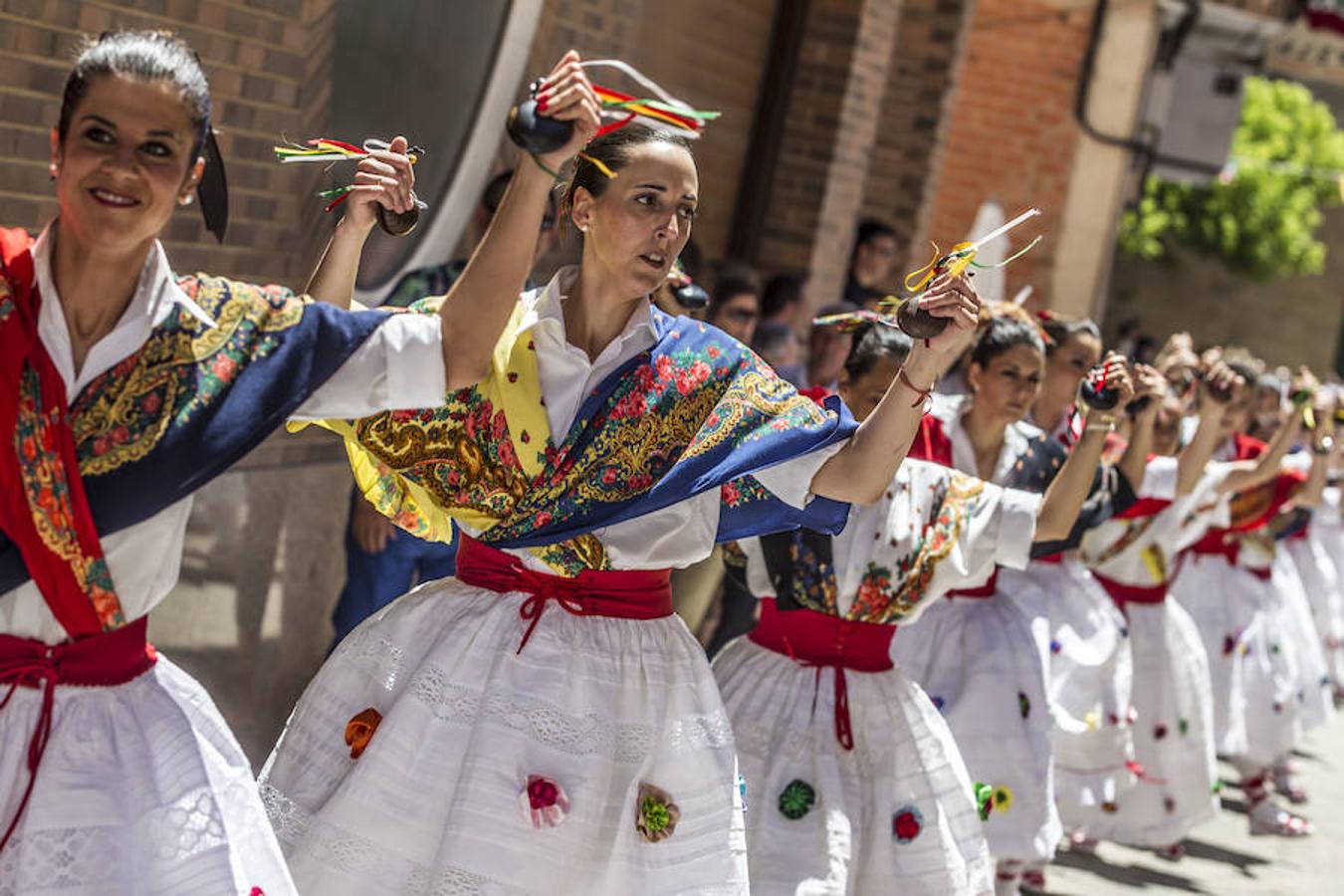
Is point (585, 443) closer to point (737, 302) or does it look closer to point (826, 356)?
point (737, 302)

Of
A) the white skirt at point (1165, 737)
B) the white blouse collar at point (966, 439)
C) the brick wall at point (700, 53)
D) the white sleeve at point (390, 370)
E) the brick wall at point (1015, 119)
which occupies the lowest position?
the white skirt at point (1165, 737)

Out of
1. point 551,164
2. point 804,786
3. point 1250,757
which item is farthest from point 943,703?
point 1250,757

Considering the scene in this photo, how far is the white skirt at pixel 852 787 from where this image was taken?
195 inches

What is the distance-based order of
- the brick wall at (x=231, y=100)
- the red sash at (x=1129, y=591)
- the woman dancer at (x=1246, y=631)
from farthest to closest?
the woman dancer at (x=1246, y=631)
the red sash at (x=1129, y=591)
the brick wall at (x=231, y=100)

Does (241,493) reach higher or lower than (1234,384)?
lower

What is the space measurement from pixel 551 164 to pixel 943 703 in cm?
340

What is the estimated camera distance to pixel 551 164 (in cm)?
321

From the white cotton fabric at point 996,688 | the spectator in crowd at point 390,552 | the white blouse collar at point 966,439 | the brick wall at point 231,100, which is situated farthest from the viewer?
the spectator in crowd at point 390,552

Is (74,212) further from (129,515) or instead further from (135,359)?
(129,515)

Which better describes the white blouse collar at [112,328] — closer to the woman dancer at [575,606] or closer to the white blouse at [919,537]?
the woman dancer at [575,606]

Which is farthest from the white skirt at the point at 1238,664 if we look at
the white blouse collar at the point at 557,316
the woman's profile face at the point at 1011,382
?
the white blouse collar at the point at 557,316

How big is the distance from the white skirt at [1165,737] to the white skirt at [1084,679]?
1.87 ft

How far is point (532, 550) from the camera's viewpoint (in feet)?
13.4

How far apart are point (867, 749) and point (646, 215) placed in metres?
1.66
